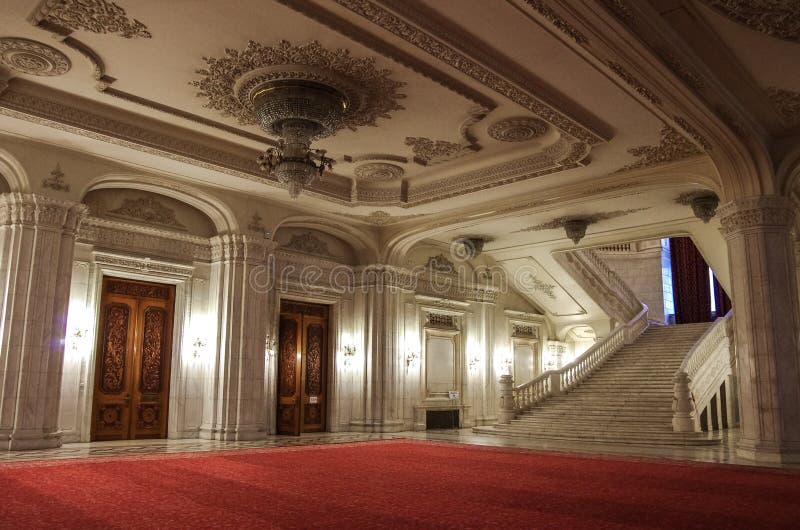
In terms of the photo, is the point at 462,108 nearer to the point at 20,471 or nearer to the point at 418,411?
the point at 20,471

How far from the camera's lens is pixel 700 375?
12.5 meters

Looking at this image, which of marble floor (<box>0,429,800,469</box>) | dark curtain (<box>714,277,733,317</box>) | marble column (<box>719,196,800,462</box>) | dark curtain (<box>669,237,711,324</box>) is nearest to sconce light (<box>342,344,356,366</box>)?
marble floor (<box>0,429,800,469</box>)

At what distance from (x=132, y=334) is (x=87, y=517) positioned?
6.37 metres

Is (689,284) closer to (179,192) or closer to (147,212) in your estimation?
(179,192)

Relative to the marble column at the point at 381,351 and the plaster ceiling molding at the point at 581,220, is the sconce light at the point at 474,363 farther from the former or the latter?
the plaster ceiling molding at the point at 581,220

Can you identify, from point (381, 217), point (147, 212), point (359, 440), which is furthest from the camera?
point (381, 217)

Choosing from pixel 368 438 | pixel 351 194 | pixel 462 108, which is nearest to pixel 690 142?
pixel 462 108

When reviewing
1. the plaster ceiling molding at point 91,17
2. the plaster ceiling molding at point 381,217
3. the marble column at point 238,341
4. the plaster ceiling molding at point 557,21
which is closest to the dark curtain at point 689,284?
the plaster ceiling molding at point 381,217

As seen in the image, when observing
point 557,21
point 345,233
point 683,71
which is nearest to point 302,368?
point 345,233

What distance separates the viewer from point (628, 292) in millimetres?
17500

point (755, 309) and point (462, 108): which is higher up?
point (462, 108)

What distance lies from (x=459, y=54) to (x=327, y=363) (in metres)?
7.95

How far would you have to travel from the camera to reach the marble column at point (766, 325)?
829 cm

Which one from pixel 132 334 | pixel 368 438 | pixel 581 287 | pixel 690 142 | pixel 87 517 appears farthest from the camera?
pixel 581 287
